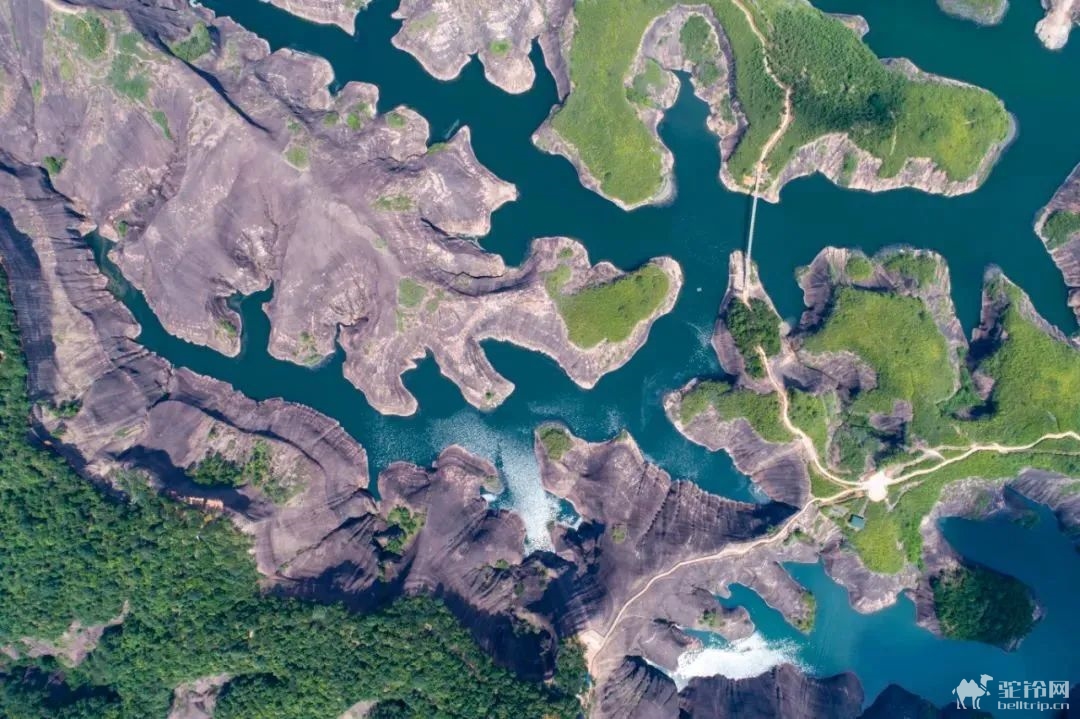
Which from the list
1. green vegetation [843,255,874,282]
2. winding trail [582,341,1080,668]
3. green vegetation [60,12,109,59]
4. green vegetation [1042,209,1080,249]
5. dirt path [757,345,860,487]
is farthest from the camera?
green vegetation [1042,209,1080,249]

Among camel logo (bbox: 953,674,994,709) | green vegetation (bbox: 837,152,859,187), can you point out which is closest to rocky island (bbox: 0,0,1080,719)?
green vegetation (bbox: 837,152,859,187)

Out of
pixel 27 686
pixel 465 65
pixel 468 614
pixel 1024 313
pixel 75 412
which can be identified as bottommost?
pixel 27 686

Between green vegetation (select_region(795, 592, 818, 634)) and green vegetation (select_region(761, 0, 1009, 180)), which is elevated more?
green vegetation (select_region(761, 0, 1009, 180))

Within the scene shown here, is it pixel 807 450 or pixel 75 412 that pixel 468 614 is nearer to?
pixel 807 450

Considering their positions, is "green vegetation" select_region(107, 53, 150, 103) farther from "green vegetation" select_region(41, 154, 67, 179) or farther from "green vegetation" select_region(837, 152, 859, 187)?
"green vegetation" select_region(837, 152, 859, 187)

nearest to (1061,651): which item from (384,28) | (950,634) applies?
(950,634)

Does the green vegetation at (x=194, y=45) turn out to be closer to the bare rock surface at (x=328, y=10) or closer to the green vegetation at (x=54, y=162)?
the bare rock surface at (x=328, y=10)
